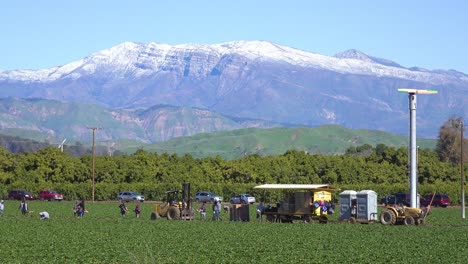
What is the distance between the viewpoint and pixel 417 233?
5197 cm

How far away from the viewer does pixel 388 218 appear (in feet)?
201

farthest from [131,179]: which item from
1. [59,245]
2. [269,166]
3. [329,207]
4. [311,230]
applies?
[59,245]

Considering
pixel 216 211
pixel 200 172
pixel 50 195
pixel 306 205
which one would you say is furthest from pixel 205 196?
pixel 306 205

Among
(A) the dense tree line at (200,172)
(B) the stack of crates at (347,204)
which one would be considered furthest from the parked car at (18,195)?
(B) the stack of crates at (347,204)

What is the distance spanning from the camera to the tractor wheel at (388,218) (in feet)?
200

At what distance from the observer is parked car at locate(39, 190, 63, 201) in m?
108

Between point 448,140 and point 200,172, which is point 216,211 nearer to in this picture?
point 200,172

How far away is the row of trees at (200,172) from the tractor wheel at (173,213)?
1705 inches

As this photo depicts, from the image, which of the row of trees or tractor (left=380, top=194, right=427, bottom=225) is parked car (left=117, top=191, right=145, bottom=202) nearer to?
the row of trees

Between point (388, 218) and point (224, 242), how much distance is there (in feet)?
61.4

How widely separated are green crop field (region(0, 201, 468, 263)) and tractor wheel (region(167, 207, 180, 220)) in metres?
5.71

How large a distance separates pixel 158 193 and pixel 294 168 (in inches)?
746

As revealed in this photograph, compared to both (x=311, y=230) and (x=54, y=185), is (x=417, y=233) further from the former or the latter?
(x=54, y=185)

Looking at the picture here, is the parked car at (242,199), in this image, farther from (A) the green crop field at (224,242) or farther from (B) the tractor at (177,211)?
(A) the green crop field at (224,242)
